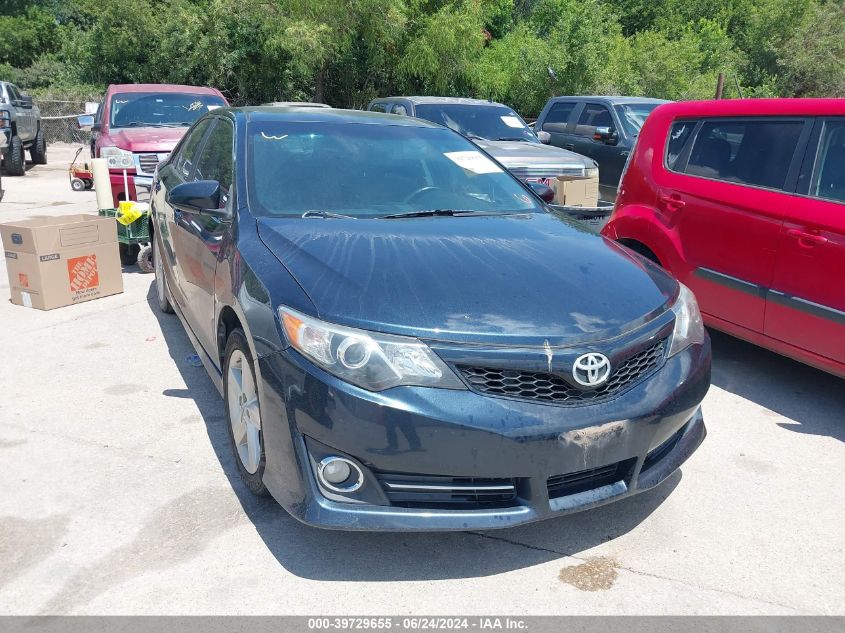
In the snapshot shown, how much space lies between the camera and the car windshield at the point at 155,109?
32.0 ft

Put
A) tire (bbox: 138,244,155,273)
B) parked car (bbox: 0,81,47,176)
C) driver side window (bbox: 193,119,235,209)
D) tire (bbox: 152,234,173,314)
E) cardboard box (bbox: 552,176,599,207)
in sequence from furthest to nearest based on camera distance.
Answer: parked car (bbox: 0,81,47,176)
cardboard box (bbox: 552,176,599,207)
tire (bbox: 138,244,155,273)
tire (bbox: 152,234,173,314)
driver side window (bbox: 193,119,235,209)

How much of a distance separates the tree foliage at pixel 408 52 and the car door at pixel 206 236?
17.3 meters

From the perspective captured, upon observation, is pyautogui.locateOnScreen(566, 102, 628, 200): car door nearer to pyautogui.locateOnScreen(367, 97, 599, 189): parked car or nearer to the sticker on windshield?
pyautogui.locateOnScreen(367, 97, 599, 189): parked car

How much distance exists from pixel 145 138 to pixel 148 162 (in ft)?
1.60

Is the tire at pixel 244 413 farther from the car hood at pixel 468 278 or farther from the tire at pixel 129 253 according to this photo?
the tire at pixel 129 253

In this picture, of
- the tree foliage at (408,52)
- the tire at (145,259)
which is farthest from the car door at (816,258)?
the tree foliage at (408,52)

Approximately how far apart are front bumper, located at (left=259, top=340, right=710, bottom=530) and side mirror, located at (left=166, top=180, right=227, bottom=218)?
123 cm

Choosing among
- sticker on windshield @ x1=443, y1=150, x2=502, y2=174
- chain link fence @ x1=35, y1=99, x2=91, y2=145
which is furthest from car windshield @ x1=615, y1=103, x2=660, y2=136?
chain link fence @ x1=35, y1=99, x2=91, y2=145

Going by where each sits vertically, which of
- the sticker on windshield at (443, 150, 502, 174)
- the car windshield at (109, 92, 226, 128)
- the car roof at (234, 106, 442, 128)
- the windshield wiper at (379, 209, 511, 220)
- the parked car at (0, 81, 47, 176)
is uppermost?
the car roof at (234, 106, 442, 128)

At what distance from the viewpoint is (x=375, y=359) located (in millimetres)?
2471

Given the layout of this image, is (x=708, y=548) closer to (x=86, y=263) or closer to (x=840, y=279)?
(x=840, y=279)

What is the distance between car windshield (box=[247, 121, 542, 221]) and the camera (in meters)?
3.60

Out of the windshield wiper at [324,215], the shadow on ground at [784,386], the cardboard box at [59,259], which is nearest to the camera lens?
the windshield wiper at [324,215]
